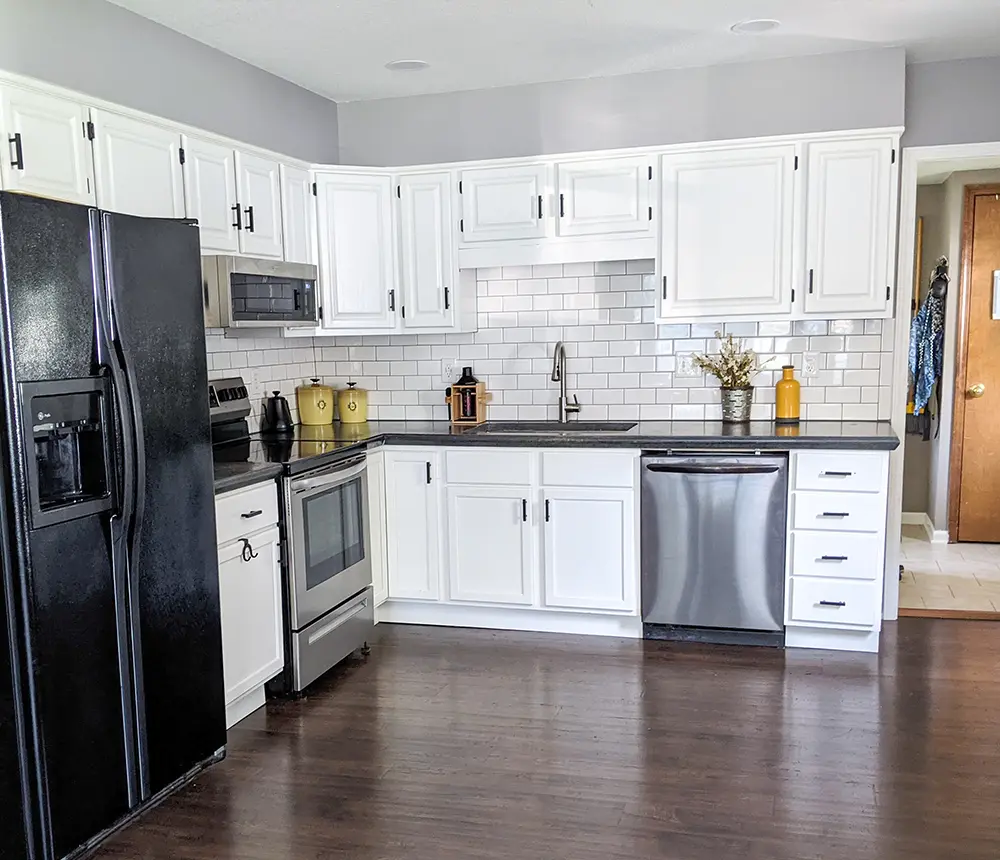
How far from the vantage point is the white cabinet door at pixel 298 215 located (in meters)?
4.20

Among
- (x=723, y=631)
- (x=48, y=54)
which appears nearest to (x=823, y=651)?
(x=723, y=631)

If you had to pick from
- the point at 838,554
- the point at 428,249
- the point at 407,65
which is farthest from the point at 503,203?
the point at 838,554

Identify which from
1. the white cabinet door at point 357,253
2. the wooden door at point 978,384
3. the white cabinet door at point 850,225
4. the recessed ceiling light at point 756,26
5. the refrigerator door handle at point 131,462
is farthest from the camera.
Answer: the wooden door at point 978,384

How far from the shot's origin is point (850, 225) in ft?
13.3

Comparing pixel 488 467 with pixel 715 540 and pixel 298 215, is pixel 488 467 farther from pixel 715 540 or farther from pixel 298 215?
pixel 298 215

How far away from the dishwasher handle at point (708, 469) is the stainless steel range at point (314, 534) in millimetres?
1307

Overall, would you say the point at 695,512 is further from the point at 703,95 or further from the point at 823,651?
the point at 703,95

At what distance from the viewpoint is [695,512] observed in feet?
13.0

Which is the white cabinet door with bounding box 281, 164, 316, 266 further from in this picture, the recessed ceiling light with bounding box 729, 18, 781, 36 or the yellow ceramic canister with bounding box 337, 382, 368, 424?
the recessed ceiling light with bounding box 729, 18, 781, 36

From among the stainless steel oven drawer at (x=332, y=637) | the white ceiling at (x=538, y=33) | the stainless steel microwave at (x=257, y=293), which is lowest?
the stainless steel oven drawer at (x=332, y=637)

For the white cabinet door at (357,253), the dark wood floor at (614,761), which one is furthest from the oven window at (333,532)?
the white cabinet door at (357,253)

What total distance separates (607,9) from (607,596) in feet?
7.92

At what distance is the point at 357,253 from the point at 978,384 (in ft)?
12.9

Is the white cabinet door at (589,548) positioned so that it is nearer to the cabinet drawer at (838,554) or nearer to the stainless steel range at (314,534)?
the cabinet drawer at (838,554)
